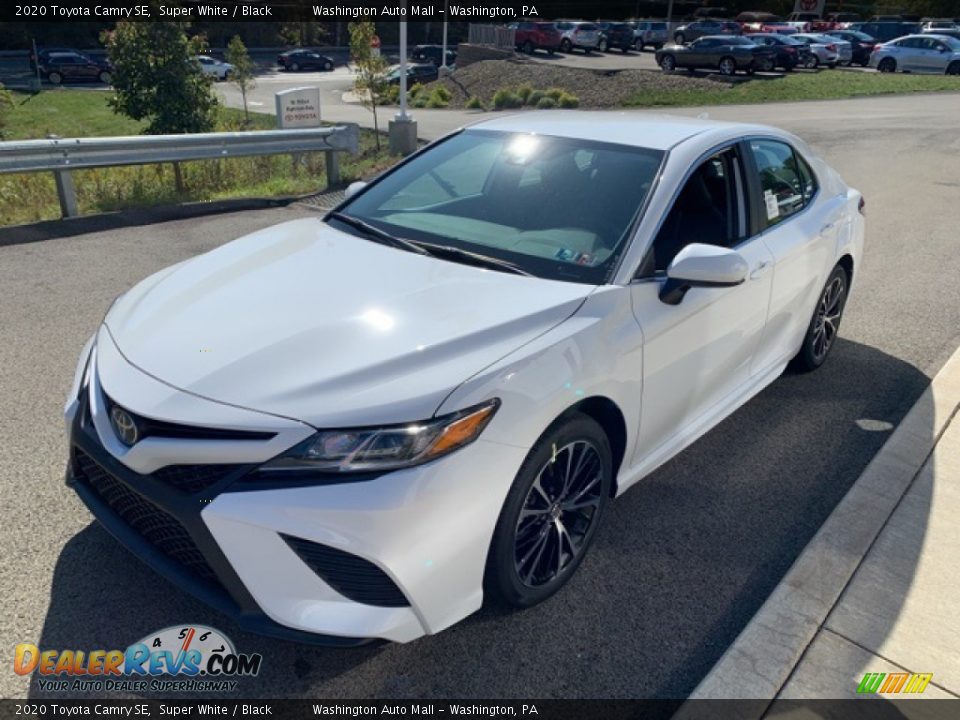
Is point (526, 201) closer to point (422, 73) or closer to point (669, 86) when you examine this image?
point (669, 86)

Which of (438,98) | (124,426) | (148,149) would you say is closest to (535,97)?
(438,98)

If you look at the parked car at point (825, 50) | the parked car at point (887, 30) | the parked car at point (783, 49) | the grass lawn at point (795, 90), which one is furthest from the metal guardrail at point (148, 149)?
the parked car at point (887, 30)

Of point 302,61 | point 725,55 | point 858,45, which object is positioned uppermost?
point 858,45

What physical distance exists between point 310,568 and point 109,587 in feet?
3.62

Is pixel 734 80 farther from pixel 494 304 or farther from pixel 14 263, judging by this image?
pixel 494 304

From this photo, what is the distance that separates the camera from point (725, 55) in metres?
31.7

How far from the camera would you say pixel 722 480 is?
3.96 metres

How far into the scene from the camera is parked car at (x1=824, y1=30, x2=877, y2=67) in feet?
123

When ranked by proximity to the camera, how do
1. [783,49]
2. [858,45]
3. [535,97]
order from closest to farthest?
[535,97] < [783,49] < [858,45]

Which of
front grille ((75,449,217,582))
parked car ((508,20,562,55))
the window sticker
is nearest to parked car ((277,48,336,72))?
parked car ((508,20,562,55))

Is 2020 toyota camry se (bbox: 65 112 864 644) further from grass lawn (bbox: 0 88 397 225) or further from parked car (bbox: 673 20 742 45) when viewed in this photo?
parked car (bbox: 673 20 742 45)

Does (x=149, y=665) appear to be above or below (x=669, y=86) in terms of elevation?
above

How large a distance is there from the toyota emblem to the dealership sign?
9.86m

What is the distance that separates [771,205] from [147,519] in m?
3.36
